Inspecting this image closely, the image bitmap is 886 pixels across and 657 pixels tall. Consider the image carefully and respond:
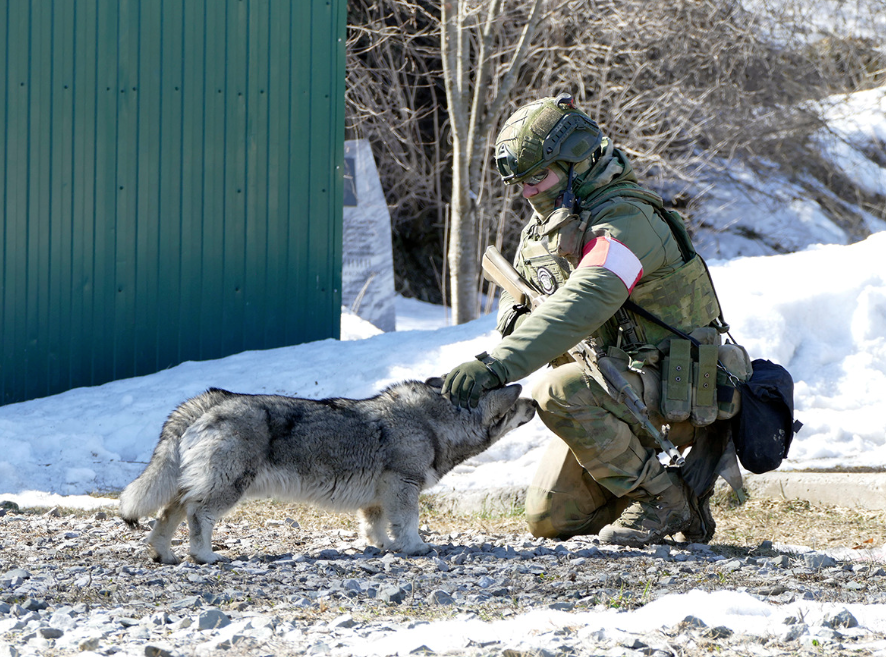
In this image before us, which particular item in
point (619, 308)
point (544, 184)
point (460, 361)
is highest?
point (544, 184)

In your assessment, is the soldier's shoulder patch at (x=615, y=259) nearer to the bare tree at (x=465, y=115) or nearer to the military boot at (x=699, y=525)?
the military boot at (x=699, y=525)

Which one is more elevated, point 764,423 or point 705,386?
point 705,386

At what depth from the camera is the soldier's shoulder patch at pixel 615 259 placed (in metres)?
4.16

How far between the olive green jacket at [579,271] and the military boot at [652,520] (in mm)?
968

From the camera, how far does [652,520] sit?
15.4 feet

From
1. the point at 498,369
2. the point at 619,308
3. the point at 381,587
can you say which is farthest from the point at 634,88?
the point at 381,587

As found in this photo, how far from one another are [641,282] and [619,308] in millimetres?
308

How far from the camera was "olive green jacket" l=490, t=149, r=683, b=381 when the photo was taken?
161 inches

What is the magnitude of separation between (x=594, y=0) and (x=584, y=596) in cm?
1069

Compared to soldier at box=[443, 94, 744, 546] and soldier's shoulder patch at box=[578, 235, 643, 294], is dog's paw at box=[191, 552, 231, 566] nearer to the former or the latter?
soldier at box=[443, 94, 744, 546]

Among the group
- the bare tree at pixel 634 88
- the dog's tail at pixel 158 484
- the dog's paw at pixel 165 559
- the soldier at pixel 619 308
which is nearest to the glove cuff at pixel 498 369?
the soldier at pixel 619 308

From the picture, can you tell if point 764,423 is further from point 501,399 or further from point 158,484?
point 158,484

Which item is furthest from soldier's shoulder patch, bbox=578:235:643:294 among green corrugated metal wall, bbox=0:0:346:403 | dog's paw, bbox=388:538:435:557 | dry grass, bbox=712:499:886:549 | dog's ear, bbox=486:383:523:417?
green corrugated metal wall, bbox=0:0:346:403

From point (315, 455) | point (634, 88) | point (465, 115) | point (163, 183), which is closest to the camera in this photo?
point (315, 455)
